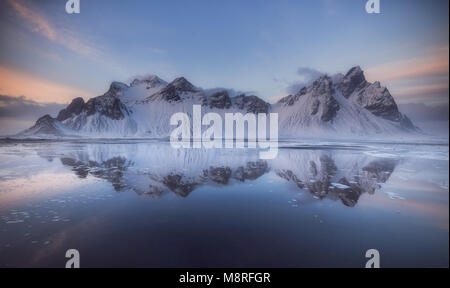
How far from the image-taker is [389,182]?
11.8 meters

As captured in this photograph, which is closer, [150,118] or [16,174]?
[16,174]

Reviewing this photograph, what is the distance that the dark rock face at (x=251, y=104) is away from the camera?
545ft

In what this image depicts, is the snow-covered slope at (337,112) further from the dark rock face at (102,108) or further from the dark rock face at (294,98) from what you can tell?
the dark rock face at (102,108)

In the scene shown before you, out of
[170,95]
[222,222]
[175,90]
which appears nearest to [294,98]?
[175,90]

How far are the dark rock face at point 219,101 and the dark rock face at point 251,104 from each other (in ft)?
28.0

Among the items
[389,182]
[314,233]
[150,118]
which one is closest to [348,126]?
[150,118]

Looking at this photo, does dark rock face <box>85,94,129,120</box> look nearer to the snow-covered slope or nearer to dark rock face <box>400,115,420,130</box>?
the snow-covered slope

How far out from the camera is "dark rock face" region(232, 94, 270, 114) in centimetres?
16606

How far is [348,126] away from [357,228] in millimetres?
149822

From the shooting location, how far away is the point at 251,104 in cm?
17050

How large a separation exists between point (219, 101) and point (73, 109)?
339ft

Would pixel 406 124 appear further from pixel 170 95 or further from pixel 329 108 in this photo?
pixel 170 95
